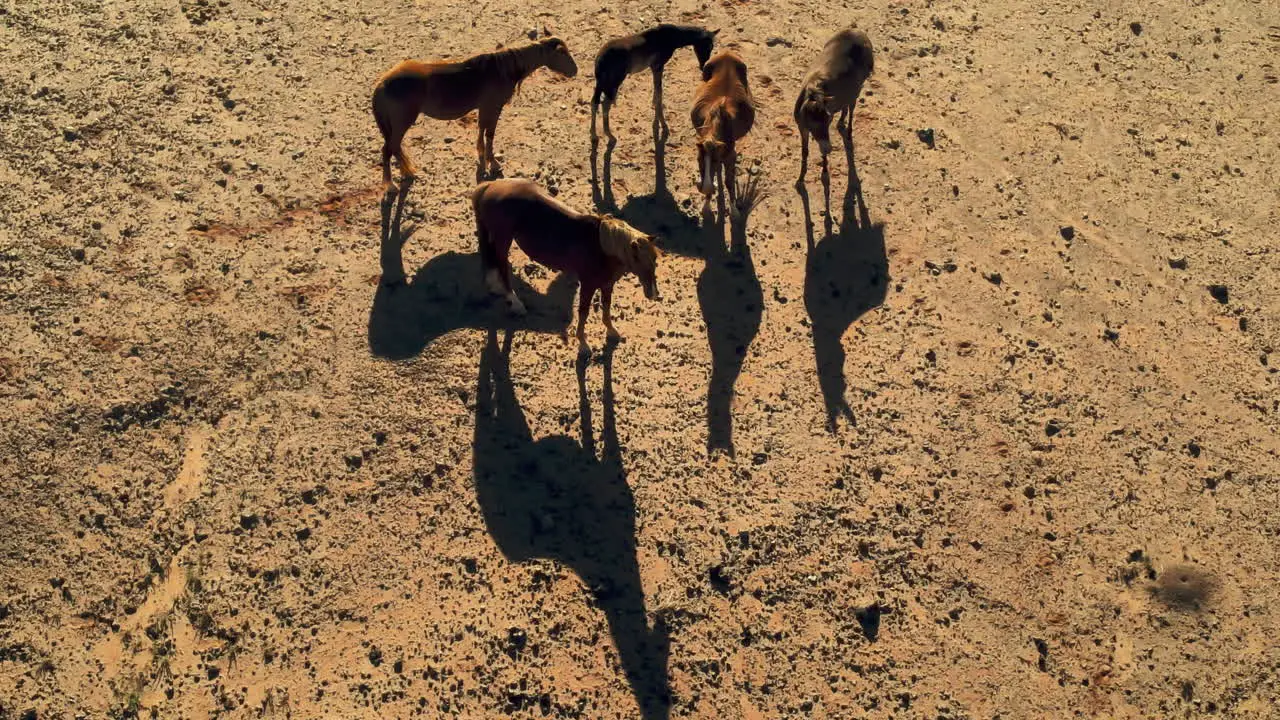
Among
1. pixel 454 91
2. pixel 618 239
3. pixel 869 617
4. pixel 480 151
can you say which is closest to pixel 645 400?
pixel 618 239

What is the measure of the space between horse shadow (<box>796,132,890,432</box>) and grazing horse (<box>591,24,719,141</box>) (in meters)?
2.13

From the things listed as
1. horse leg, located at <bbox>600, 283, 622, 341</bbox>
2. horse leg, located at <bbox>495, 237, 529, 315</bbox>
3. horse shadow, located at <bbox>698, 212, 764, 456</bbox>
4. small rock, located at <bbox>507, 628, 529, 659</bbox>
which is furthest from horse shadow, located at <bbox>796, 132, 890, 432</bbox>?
small rock, located at <bbox>507, 628, 529, 659</bbox>

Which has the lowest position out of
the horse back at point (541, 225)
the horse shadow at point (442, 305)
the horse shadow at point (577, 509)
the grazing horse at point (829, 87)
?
the horse shadow at point (577, 509)

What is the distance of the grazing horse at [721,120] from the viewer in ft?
32.2

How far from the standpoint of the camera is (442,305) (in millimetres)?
9484

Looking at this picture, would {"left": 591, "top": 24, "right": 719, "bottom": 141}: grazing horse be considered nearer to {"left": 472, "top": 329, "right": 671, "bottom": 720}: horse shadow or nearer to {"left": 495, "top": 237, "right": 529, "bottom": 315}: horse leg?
{"left": 495, "top": 237, "right": 529, "bottom": 315}: horse leg

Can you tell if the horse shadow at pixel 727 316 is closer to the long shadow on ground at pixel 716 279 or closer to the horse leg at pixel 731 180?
the long shadow on ground at pixel 716 279

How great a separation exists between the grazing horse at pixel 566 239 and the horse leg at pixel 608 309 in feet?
0.04

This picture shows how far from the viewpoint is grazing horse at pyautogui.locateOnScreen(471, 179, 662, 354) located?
26.8 feet

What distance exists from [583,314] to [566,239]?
0.73 metres

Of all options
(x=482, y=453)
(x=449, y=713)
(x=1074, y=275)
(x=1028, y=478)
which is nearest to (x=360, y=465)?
(x=482, y=453)

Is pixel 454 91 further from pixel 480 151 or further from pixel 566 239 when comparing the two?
pixel 566 239

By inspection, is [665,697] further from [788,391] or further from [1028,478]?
[1028,478]

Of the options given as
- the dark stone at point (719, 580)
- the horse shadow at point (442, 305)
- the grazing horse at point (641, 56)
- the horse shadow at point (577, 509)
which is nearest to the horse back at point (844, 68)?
the grazing horse at point (641, 56)
